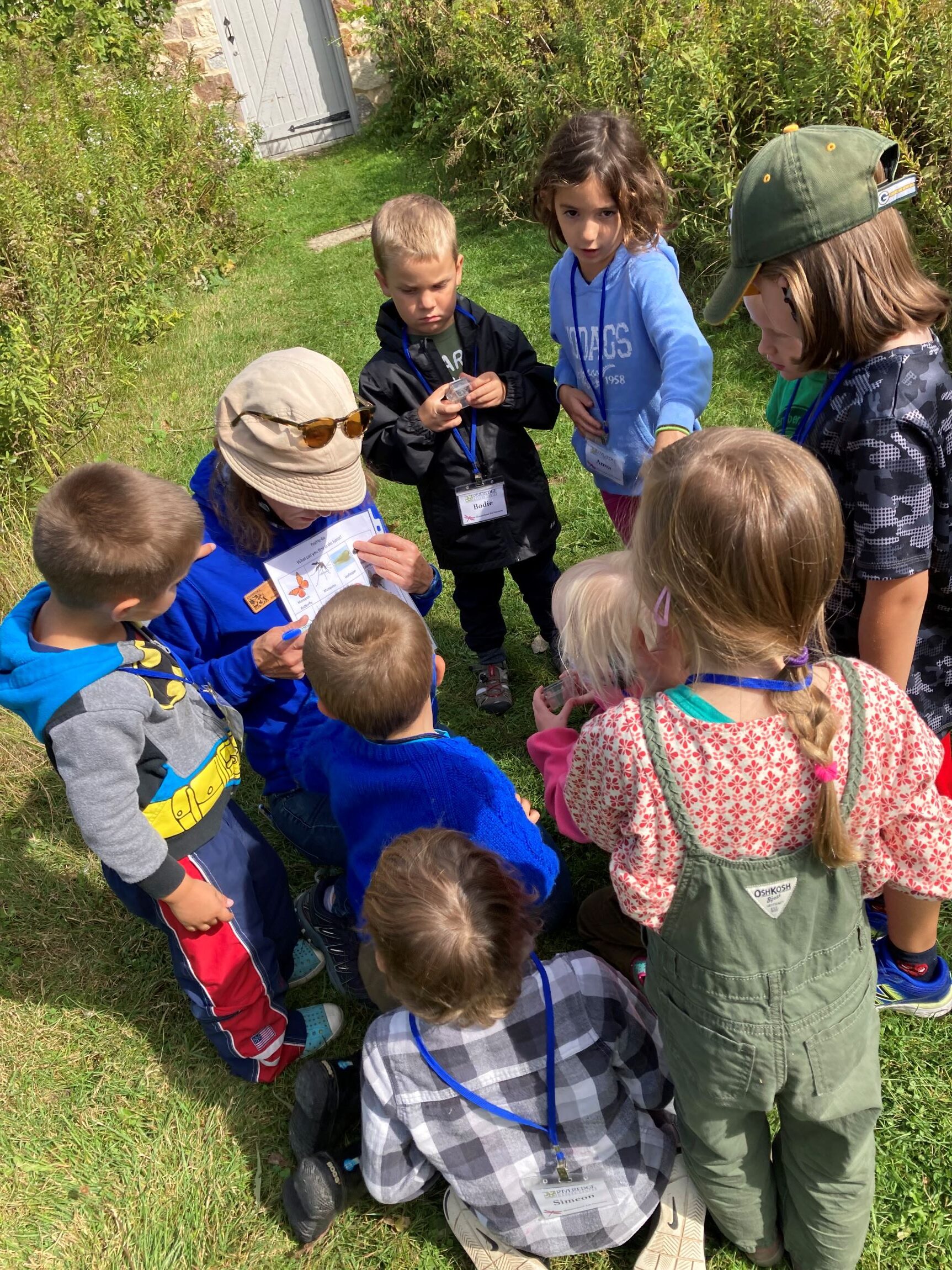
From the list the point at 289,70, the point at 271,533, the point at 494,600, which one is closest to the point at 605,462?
the point at 494,600

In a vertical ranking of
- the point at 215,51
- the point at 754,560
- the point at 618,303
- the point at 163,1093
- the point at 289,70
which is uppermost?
the point at 215,51

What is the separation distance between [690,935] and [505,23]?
9260 mm

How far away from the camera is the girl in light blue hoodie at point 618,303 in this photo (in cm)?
260

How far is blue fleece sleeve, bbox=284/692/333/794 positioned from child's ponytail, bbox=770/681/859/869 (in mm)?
1231

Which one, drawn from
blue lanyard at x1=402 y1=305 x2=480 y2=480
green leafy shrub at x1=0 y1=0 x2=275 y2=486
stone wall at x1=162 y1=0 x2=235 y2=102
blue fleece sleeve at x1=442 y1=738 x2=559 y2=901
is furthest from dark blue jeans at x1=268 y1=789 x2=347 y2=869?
stone wall at x1=162 y1=0 x2=235 y2=102

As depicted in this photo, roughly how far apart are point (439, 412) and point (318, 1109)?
2065 mm

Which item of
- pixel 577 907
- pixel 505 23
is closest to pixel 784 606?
pixel 577 907

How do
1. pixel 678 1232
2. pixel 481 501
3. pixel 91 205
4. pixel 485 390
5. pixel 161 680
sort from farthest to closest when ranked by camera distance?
1. pixel 91 205
2. pixel 481 501
3. pixel 485 390
4. pixel 161 680
5. pixel 678 1232

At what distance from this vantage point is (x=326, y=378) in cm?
228

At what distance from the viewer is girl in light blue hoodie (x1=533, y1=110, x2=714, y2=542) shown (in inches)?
102

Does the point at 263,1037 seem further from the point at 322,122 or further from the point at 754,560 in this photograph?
the point at 322,122

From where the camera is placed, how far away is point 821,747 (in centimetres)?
137

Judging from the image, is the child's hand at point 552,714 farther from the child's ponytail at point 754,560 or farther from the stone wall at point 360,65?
the stone wall at point 360,65

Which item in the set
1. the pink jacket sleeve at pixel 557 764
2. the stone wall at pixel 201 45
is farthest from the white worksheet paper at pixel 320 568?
the stone wall at pixel 201 45
